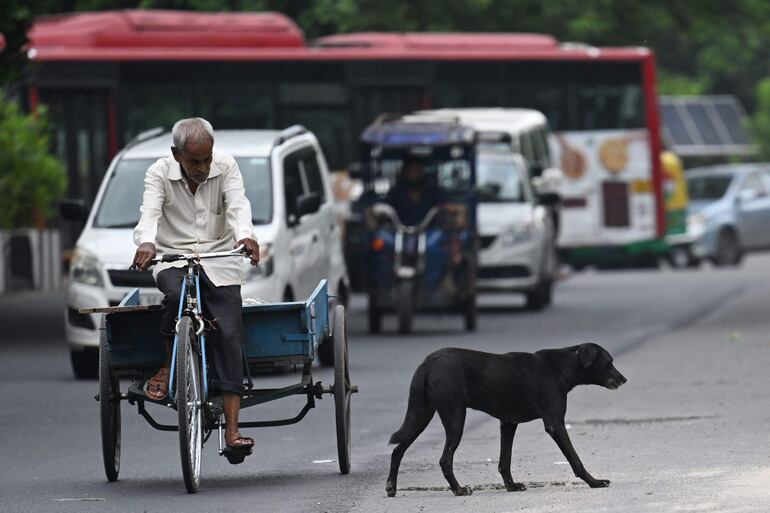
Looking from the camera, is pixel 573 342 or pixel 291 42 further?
pixel 291 42

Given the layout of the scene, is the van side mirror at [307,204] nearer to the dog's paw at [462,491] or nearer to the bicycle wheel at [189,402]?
the bicycle wheel at [189,402]

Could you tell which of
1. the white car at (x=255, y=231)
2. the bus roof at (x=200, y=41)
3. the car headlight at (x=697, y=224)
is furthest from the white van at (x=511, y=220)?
the car headlight at (x=697, y=224)

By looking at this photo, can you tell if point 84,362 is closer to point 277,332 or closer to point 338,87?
point 277,332

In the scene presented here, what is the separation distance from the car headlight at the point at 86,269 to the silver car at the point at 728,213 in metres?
21.9

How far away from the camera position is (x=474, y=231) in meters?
21.0

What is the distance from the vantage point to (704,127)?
6456 cm

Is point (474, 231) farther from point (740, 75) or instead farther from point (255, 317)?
point (740, 75)

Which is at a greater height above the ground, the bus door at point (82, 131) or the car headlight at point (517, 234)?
the bus door at point (82, 131)

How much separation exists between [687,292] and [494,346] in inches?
379

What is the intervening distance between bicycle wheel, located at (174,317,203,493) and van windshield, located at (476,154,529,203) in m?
15.0

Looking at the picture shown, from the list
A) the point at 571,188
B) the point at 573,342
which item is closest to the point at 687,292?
the point at 571,188

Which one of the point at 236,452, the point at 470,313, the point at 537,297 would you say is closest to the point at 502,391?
the point at 236,452

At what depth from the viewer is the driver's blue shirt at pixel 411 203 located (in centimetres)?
2117

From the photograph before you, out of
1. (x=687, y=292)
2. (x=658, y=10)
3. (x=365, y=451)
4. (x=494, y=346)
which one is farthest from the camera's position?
(x=658, y=10)
